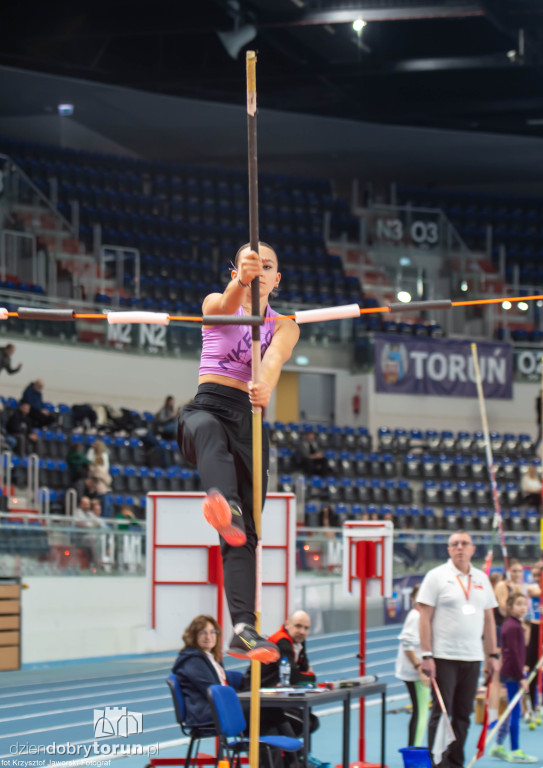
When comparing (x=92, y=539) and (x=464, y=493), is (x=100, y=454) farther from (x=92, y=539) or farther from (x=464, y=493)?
(x=464, y=493)

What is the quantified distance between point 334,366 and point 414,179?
330 inches

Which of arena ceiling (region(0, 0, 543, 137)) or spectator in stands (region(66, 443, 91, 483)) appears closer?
spectator in stands (region(66, 443, 91, 483))

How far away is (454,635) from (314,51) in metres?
18.6

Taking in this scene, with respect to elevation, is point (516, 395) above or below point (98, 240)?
below

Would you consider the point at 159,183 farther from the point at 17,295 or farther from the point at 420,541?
the point at 420,541

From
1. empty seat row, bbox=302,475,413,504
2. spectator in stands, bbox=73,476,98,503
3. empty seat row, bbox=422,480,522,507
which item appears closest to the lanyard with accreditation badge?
spectator in stands, bbox=73,476,98,503

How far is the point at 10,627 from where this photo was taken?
1312cm

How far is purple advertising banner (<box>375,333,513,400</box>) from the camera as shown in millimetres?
24062

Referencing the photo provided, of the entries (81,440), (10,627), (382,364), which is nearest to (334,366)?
(382,364)

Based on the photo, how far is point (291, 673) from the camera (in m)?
8.45

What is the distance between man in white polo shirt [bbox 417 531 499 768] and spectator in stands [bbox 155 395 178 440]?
11776 millimetres

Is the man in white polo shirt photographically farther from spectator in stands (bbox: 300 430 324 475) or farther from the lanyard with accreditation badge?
spectator in stands (bbox: 300 430 324 475)

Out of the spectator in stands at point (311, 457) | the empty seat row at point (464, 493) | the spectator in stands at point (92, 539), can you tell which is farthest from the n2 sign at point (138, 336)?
the spectator in stands at point (92, 539)

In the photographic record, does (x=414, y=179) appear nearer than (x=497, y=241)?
No
